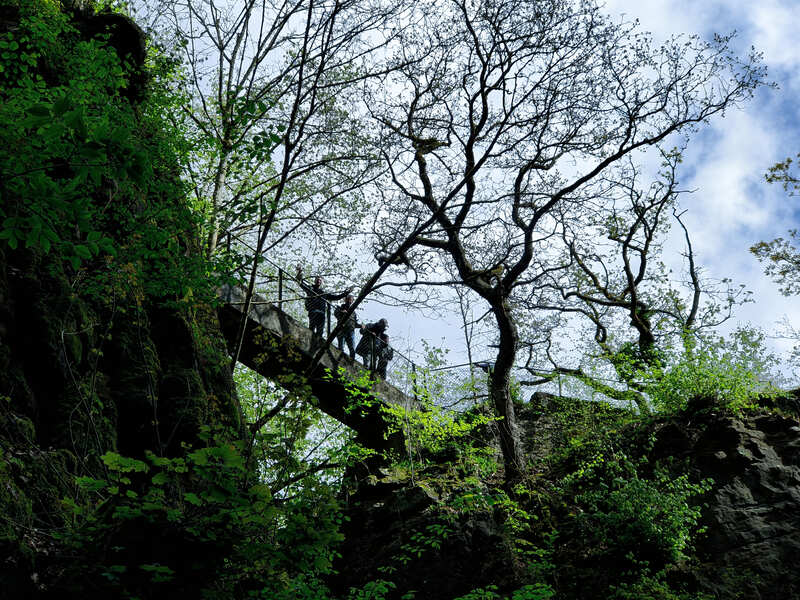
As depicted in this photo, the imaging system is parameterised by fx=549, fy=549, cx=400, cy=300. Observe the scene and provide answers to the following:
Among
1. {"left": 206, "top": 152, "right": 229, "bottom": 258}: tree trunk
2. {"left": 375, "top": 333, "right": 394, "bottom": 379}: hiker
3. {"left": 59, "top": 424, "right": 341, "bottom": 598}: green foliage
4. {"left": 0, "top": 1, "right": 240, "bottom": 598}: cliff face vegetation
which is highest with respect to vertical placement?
{"left": 206, "top": 152, "right": 229, "bottom": 258}: tree trunk

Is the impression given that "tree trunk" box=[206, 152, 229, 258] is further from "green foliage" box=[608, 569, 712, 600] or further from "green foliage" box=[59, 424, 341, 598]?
"green foliage" box=[608, 569, 712, 600]

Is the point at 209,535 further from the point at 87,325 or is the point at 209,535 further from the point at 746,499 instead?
the point at 746,499

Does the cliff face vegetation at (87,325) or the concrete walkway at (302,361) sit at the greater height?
the concrete walkway at (302,361)

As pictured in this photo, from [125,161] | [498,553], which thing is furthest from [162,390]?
[498,553]

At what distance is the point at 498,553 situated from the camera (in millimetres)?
9359

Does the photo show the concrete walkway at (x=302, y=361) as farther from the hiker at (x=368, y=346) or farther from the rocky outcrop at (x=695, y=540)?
the rocky outcrop at (x=695, y=540)

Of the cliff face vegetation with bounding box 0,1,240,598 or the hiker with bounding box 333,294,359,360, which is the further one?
the hiker with bounding box 333,294,359,360

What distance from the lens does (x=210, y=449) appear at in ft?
11.1

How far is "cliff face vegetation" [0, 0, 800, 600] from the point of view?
362 centimetres

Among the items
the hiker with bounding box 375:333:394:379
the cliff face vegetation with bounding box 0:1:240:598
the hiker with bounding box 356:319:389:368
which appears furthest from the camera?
the hiker with bounding box 375:333:394:379

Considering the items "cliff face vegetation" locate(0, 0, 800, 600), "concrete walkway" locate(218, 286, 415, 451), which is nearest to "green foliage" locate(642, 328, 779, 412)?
"cliff face vegetation" locate(0, 0, 800, 600)

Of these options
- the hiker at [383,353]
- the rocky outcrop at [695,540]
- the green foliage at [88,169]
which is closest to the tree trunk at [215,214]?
the green foliage at [88,169]

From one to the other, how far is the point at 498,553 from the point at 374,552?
2.21 meters

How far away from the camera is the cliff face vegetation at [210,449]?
3.62m
